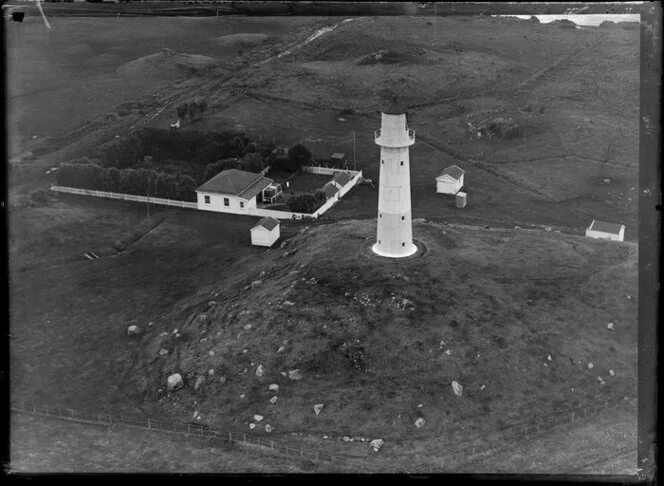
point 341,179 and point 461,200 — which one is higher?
point 341,179

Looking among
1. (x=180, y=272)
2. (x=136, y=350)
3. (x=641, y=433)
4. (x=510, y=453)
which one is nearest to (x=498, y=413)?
(x=510, y=453)

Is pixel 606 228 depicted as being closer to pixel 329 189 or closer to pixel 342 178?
pixel 329 189

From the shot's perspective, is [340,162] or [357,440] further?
[340,162]

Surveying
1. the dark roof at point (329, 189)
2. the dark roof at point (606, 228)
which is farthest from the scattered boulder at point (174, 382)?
the dark roof at point (606, 228)

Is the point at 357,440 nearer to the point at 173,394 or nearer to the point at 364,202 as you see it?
the point at 173,394

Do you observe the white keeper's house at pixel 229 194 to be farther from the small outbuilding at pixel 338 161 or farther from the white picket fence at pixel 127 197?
the small outbuilding at pixel 338 161

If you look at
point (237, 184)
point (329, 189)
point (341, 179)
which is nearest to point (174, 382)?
point (237, 184)
